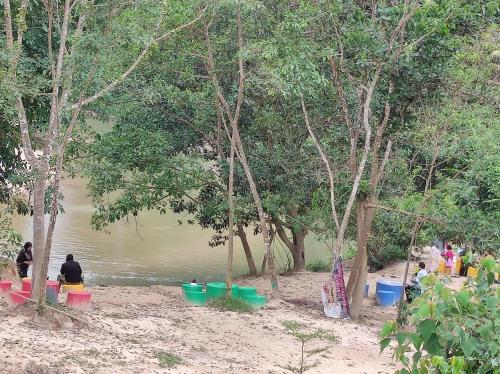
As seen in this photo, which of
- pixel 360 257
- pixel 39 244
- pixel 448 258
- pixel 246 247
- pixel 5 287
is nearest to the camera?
pixel 39 244

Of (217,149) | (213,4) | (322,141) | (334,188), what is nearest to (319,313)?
(334,188)

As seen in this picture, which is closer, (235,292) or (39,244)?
(39,244)

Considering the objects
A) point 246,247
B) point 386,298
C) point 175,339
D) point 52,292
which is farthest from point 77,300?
point 246,247

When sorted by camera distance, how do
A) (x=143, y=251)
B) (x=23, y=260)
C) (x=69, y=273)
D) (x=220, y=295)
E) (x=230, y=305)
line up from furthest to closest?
(x=143, y=251), (x=23, y=260), (x=220, y=295), (x=230, y=305), (x=69, y=273)

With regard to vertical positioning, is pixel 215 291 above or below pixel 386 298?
above

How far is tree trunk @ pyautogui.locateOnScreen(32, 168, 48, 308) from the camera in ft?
29.0

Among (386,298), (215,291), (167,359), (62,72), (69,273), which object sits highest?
(62,72)

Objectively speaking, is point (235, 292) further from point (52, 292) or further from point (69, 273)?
point (52, 292)

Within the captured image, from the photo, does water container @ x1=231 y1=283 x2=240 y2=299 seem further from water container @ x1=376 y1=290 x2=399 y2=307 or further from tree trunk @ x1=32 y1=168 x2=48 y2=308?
water container @ x1=376 y1=290 x2=399 y2=307

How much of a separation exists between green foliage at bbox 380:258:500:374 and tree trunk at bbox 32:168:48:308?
6.18 meters

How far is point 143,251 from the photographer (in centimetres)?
2420

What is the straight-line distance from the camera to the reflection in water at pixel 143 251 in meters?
20.2

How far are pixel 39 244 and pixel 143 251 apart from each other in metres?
15.1

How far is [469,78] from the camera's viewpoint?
12266mm
